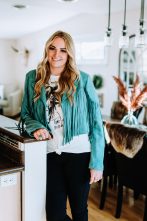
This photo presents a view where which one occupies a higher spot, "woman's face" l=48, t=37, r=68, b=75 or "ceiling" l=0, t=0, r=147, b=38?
"ceiling" l=0, t=0, r=147, b=38

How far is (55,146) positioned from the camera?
1.71m

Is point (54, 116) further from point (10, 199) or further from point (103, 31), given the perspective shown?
point (103, 31)

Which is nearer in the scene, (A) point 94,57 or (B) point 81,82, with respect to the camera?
(B) point 81,82

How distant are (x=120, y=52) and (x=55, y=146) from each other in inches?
172

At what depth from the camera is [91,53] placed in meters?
6.57

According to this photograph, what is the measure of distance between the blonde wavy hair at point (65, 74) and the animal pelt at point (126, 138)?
98 centimetres

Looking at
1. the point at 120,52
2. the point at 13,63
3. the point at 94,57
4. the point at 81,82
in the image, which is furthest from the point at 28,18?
the point at 81,82

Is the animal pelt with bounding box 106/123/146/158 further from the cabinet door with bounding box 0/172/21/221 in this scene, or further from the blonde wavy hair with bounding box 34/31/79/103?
the cabinet door with bounding box 0/172/21/221

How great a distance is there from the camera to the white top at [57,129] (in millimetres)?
1686

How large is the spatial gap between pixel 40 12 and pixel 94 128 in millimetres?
4470

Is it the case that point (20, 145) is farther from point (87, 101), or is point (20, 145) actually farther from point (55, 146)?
point (87, 101)

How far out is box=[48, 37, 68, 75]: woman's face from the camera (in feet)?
5.44

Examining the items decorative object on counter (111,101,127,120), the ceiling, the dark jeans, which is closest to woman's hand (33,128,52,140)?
the dark jeans

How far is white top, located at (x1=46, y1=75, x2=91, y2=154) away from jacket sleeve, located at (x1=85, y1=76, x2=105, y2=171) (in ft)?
0.19
